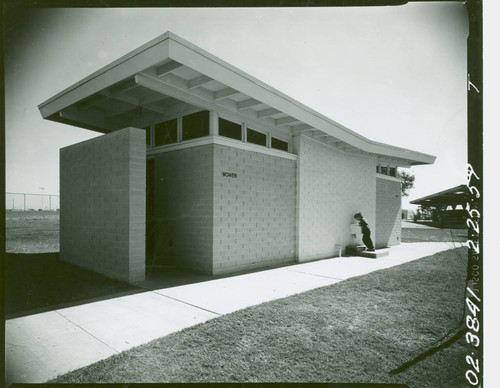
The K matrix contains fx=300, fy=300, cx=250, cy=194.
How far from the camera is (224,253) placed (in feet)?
23.8

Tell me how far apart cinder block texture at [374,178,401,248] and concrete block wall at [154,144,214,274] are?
381 inches

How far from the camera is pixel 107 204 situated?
6.89 metres

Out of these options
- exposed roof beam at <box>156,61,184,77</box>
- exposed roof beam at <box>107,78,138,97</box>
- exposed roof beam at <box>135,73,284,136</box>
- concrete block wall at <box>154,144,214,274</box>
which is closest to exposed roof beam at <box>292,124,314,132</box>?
exposed roof beam at <box>135,73,284,136</box>

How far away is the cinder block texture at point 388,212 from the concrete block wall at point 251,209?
6.89m

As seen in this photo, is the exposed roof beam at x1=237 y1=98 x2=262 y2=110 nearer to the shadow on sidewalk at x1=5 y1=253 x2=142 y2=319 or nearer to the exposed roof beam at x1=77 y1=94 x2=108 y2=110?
the exposed roof beam at x1=77 y1=94 x2=108 y2=110

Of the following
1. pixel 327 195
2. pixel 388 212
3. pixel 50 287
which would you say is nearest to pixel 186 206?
pixel 50 287

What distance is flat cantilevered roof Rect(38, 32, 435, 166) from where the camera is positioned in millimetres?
5324

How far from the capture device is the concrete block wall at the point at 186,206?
23.2 feet

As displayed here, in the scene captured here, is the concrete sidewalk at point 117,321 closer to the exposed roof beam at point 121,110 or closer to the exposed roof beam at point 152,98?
the exposed roof beam at point 152,98

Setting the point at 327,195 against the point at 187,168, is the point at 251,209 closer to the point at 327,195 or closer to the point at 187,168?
the point at 187,168

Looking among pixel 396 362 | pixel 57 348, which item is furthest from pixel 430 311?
pixel 57 348

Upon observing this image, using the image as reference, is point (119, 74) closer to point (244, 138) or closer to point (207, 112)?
→ point (207, 112)

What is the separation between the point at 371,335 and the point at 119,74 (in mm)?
6158

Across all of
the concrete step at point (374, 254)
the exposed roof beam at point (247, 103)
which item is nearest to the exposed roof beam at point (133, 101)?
the exposed roof beam at point (247, 103)
